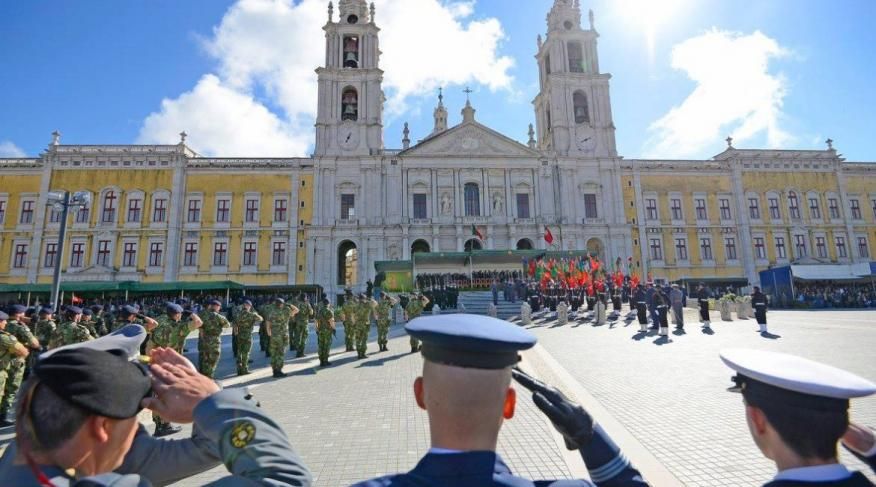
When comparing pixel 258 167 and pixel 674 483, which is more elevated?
pixel 258 167

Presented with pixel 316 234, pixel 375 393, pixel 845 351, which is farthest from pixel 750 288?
pixel 375 393

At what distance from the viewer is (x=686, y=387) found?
6.07 m

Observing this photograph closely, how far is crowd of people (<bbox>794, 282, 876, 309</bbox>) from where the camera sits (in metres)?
25.7

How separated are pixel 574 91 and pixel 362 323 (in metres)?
31.7

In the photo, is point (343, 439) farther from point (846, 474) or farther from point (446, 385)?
point (846, 474)

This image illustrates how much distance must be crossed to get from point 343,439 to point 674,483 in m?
3.02

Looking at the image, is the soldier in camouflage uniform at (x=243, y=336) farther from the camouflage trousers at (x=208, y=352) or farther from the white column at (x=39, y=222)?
the white column at (x=39, y=222)

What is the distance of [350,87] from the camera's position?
1321 inches

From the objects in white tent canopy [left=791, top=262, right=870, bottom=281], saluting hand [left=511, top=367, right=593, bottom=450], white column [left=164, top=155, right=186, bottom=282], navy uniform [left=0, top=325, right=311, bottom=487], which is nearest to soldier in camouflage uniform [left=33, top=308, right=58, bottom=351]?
navy uniform [left=0, top=325, right=311, bottom=487]

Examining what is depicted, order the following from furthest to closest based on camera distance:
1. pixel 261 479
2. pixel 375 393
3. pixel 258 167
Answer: pixel 258 167, pixel 375 393, pixel 261 479

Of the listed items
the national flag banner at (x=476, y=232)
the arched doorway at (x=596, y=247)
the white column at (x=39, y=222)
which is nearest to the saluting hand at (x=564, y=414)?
the national flag banner at (x=476, y=232)

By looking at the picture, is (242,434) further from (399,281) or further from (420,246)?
(420,246)

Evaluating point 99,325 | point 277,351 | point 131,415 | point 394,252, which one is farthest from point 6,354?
point 394,252

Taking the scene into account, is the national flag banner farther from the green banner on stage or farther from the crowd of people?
the crowd of people
